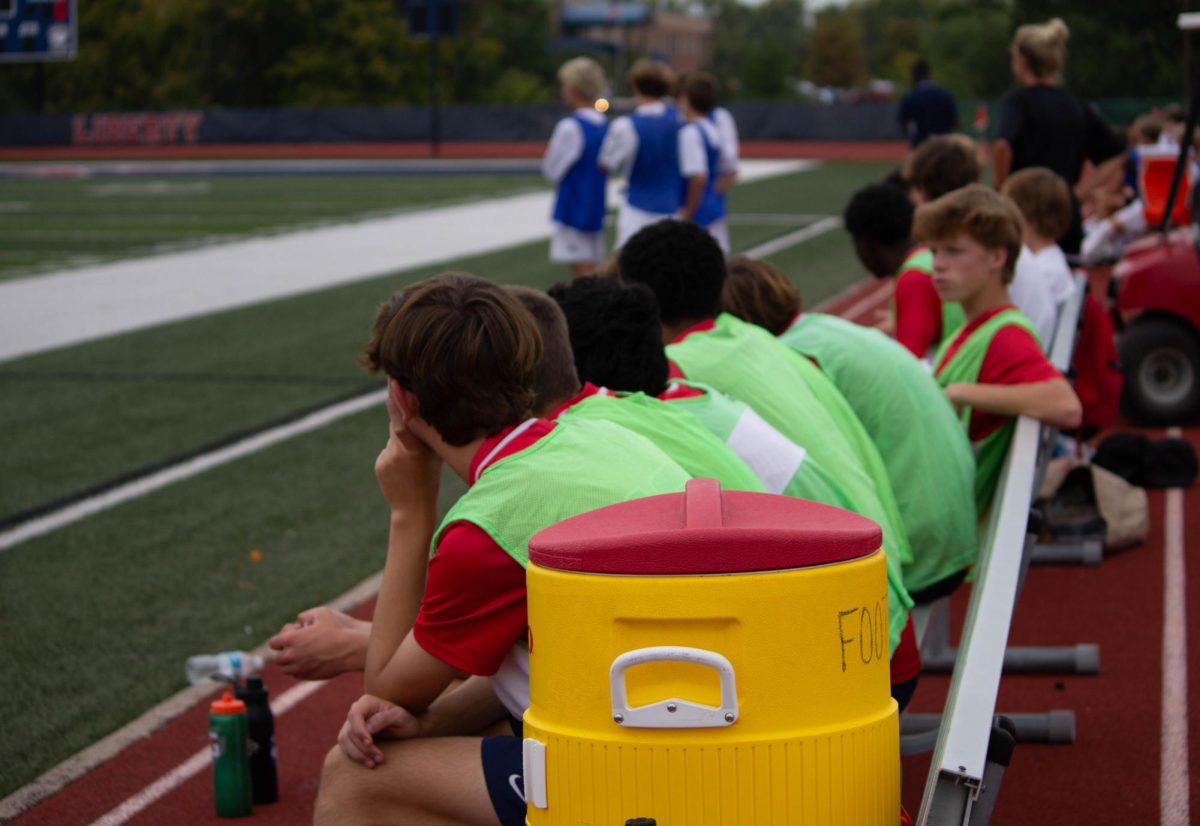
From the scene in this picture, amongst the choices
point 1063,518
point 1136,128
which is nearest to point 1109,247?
point 1136,128

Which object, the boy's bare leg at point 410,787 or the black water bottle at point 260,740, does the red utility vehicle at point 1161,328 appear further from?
the boy's bare leg at point 410,787

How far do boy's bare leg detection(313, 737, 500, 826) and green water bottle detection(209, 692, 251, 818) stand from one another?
1.08m

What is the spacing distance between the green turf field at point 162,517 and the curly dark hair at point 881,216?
7.73ft

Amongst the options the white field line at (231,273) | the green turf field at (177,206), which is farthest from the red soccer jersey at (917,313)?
the green turf field at (177,206)

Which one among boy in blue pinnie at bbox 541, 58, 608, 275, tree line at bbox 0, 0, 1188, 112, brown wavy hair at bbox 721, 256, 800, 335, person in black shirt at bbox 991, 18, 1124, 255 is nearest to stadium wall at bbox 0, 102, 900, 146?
tree line at bbox 0, 0, 1188, 112

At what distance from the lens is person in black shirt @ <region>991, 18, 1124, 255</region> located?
881cm

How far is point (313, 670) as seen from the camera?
3471mm

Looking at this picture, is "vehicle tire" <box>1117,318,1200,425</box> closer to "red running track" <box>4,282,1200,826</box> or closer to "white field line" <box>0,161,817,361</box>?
"red running track" <box>4,282,1200,826</box>

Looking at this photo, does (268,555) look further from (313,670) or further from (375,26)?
(375,26)

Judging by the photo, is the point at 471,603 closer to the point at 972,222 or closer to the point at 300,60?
the point at 972,222

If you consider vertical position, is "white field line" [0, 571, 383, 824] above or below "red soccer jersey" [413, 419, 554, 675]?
below

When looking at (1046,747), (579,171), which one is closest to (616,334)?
(1046,747)

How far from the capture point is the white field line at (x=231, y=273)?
1465 centimetres

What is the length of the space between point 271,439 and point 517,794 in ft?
21.4
